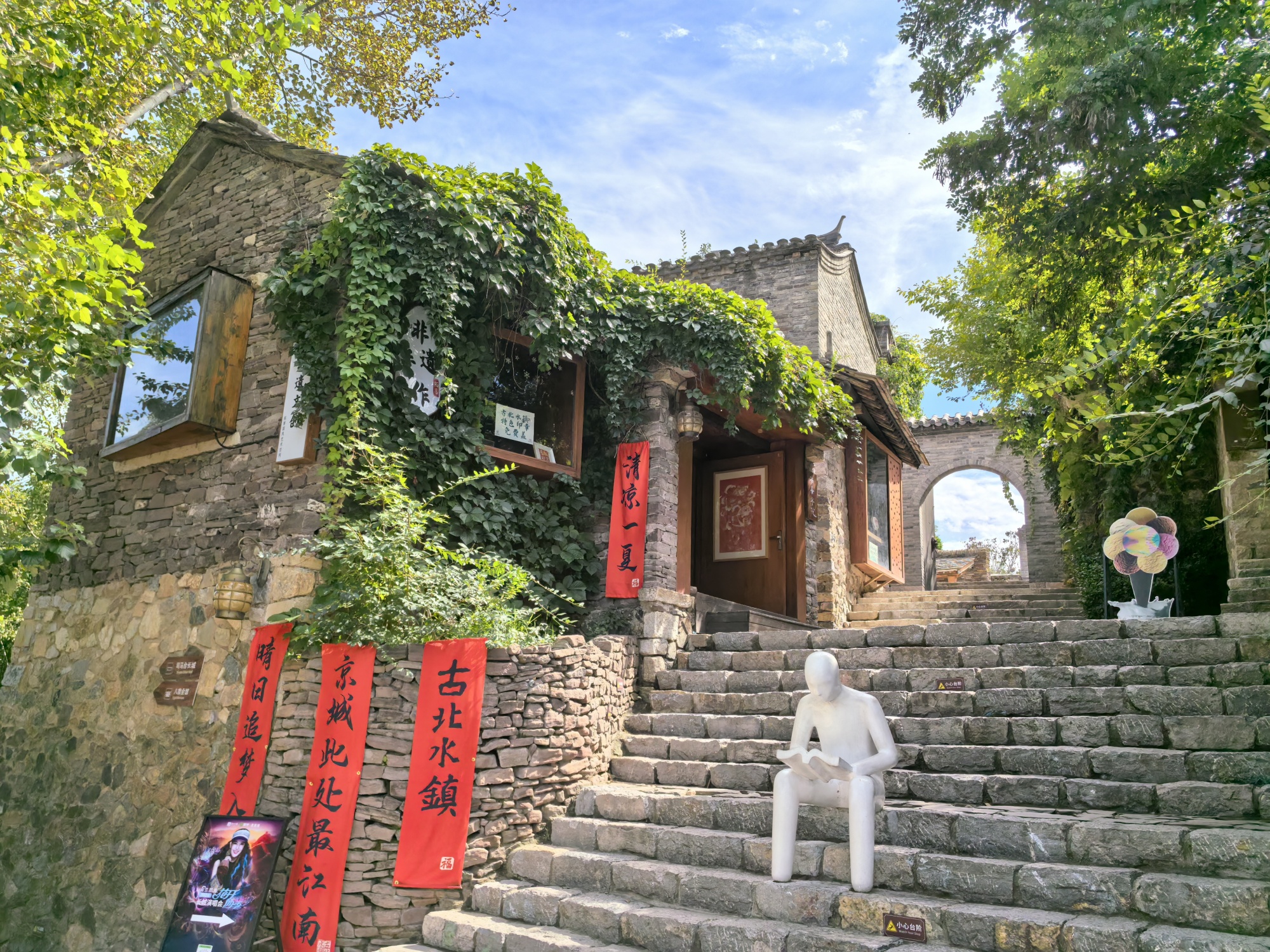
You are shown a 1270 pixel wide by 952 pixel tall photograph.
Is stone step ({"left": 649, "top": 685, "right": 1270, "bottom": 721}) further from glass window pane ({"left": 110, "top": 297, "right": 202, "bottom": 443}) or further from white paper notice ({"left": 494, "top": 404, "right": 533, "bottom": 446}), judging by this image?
glass window pane ({"left": 110, "top": 297, "right": 202, "bottom": 443})

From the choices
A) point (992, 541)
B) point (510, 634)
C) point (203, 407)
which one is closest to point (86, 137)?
point (203, 407)

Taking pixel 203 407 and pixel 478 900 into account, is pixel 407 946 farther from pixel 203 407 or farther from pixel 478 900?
pixel 203 407

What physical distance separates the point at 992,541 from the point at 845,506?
1085 cm

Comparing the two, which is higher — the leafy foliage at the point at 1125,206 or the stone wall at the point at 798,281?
the stone wall at the point at 798,281

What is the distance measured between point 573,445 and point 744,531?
3280mm

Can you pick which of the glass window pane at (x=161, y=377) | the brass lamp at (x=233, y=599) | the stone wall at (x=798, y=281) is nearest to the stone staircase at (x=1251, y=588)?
the stone wall at (x=798, y=281)

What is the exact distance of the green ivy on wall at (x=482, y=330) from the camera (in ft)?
21.8

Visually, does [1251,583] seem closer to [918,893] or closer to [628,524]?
[918,893]

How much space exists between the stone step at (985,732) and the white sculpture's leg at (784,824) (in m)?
1.29

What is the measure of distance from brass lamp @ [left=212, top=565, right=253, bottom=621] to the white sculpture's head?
14.0ft

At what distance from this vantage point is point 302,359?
685 centimetres

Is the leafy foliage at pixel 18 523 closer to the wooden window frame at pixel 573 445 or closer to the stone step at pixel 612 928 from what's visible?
the wooden window frame at pixel 573 445

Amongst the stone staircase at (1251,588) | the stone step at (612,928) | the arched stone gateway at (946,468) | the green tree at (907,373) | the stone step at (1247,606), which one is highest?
the green tree at (907,373)

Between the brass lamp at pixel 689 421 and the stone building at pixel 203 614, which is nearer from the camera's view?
the stone building at pixel 203 614
